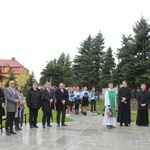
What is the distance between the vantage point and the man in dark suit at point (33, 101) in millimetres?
11133

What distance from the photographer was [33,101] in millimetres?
11133

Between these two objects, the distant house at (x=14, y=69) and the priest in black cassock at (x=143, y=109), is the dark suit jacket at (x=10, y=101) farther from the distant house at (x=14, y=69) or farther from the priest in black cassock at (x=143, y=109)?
the distant house at (x=14, y=69)

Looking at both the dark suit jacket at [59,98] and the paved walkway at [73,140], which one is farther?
the dark suit jacket at [59,98]

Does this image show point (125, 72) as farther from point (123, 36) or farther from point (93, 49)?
point (93, 49)

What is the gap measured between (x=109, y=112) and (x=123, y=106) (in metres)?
1.39

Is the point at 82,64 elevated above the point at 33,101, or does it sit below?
above

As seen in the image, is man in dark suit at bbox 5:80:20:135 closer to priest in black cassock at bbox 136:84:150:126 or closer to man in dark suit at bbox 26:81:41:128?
man in dark suit at bbox 26:81:41:128

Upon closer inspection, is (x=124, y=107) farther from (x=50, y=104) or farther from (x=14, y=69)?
(x=14, y=69)

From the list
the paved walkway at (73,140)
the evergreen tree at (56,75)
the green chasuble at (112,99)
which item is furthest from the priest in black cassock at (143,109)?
the evergreen tree at (56,75)

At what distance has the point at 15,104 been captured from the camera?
9789 mm

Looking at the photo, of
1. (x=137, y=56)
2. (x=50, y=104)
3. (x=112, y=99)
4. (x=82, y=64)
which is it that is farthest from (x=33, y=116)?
(x=82, y=64)

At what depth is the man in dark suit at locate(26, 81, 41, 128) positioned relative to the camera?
36.5ft

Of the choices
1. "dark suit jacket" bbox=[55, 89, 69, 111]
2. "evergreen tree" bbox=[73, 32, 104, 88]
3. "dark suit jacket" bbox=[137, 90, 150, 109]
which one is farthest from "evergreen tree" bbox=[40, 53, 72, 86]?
"dark suit jacket" bbox=[55, 89, 69, 111]

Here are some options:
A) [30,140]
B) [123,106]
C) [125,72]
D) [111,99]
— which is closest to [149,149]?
[30,140]
